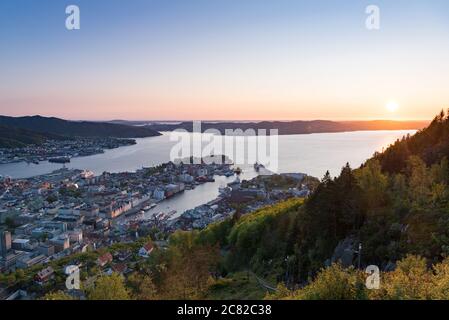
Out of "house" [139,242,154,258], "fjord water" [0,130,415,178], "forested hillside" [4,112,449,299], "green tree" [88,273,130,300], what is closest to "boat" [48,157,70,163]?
"fjord water" [0,130,415,178]

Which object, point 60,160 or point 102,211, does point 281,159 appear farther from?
point 60,160

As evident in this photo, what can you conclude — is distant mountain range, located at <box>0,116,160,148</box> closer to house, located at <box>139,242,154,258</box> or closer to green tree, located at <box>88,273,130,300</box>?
house, located at <box>139,242,154,258</box>

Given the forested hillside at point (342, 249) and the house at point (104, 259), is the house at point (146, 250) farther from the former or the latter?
the forested hillside at point (342, 249)

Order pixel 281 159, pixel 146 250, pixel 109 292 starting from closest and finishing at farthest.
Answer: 1. pixel 109 292
2. pixel 146 250
3. pixel 281 159

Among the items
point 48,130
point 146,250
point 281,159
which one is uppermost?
point 48,130

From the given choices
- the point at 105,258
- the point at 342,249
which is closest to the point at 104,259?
the point at 105,258

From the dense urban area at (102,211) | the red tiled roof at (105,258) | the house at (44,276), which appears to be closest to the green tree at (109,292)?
→ the dense urban area at (102,211)
